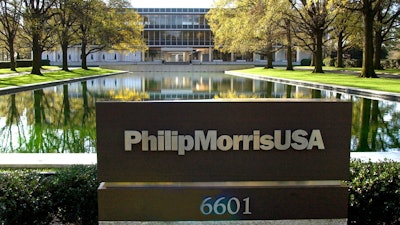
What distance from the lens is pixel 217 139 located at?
12.3 feet

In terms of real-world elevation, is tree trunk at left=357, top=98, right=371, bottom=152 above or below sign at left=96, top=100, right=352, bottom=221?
below

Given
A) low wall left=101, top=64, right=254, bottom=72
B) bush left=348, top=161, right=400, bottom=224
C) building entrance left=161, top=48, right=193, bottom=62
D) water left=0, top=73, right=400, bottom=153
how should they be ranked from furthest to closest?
building entrance left=161, top=48, right=193, bottom=62 → low wall left=101, top=64, right=254, bottom=72 → water left=0, top=73, right=400, bottom=153 → bush left=348, top=161, right=400, bottom=224

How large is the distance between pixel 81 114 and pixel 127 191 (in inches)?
430

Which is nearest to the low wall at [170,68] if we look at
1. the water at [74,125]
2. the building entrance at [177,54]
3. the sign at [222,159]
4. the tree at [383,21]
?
the tree at [383,21]

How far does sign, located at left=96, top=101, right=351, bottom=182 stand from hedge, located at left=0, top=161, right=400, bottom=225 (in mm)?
712

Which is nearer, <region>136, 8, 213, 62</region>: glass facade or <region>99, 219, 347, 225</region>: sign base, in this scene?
<region>99, 219, 347, 225</region>: sign base

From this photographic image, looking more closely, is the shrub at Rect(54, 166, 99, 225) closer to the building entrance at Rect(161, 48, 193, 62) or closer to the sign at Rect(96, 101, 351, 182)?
the sign at Rect(96, 101, 351, 182)

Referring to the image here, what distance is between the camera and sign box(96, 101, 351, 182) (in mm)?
3717

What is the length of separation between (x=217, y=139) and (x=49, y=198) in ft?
5.79

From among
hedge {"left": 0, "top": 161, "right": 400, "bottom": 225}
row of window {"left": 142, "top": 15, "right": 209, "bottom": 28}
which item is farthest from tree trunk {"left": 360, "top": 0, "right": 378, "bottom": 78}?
row of window {"left": 142, "top": 15, "right": 209, "bottom": 28}

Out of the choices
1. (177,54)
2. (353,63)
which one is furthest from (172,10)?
(353,63)

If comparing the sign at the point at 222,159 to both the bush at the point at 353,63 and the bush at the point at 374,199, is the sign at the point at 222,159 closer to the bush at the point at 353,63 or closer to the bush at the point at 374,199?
the bush at the point at 374,199

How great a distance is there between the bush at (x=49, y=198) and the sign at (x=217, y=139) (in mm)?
709

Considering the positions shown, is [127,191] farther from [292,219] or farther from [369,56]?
[369,56]
